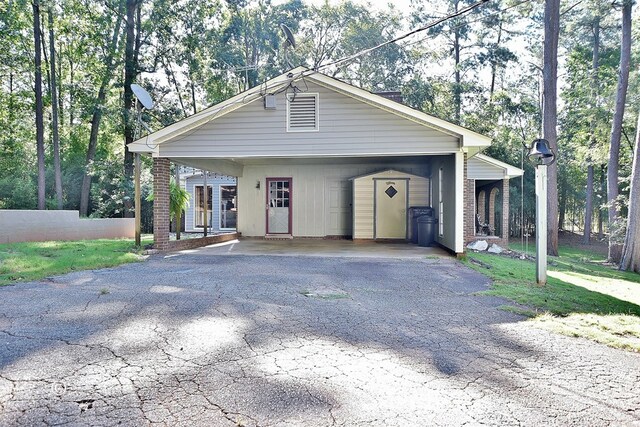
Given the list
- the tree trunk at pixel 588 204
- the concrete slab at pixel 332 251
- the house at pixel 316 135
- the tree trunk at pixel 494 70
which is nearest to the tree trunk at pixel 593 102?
the tree trunk at pixel 588 204

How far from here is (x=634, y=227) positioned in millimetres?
12719

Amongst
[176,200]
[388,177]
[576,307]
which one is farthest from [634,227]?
[176,200]

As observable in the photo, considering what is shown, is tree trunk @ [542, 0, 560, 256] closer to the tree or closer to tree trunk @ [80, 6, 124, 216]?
the tree

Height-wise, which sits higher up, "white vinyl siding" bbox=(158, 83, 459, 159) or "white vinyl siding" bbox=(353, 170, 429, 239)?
"white vinyl siding" bbox=(158, 83, 459, 159)

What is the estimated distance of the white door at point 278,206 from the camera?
14.6 meters

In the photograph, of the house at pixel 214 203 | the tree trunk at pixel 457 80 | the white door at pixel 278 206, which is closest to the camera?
the white door at pixel 278 206

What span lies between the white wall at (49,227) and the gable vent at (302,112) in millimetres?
8231

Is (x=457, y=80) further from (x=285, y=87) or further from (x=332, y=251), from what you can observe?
(x=332, y=251)

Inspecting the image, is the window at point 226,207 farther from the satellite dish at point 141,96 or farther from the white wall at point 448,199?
the white wall at point 448,199

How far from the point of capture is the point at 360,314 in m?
4.66

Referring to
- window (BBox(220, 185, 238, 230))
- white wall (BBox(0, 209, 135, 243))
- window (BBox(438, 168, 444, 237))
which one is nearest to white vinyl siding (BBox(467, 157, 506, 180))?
window (BBox(438, 168, 444, 237))

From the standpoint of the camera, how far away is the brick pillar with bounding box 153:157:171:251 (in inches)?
395

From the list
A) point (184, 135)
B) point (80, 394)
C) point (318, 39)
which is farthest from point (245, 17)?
point (80, 394)

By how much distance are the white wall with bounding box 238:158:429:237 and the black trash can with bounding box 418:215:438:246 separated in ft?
9.44
